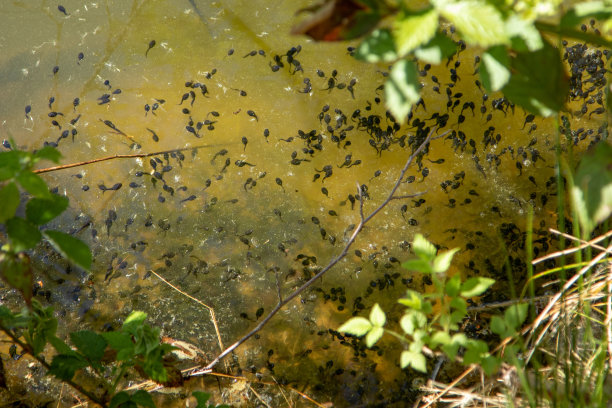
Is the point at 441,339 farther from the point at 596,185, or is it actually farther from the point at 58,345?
the point at 58,345

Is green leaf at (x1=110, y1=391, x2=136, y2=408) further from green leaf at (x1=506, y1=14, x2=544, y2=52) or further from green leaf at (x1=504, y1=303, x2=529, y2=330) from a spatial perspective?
green leaf at (x1=506, y1=14, x2=544, y2=52)

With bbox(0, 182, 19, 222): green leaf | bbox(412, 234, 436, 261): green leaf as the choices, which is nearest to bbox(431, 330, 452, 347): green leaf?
bbox(412, 234, 436, 261): green leaf

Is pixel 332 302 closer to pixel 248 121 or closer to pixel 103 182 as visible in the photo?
pixel 248 121

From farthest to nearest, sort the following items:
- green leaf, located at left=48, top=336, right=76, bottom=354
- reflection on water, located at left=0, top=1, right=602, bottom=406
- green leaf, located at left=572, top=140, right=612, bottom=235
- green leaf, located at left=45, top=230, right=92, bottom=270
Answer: reflection on water, located at left=0, top=1, right=602, bottom=406, green leaf, located at left=48, top=336, right=76, bottom=354, green leaf, located at left=45, top=230, right=92, bottom=270, green leaf, located at left=572, top=140, right=612, bottom=235

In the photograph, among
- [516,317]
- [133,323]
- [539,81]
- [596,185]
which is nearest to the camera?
[596,185]

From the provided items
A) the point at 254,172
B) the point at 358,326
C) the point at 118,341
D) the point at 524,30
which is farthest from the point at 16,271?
the point at 254,172

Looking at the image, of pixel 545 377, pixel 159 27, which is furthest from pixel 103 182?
pixel 545 377

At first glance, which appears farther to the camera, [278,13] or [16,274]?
[278,13]
